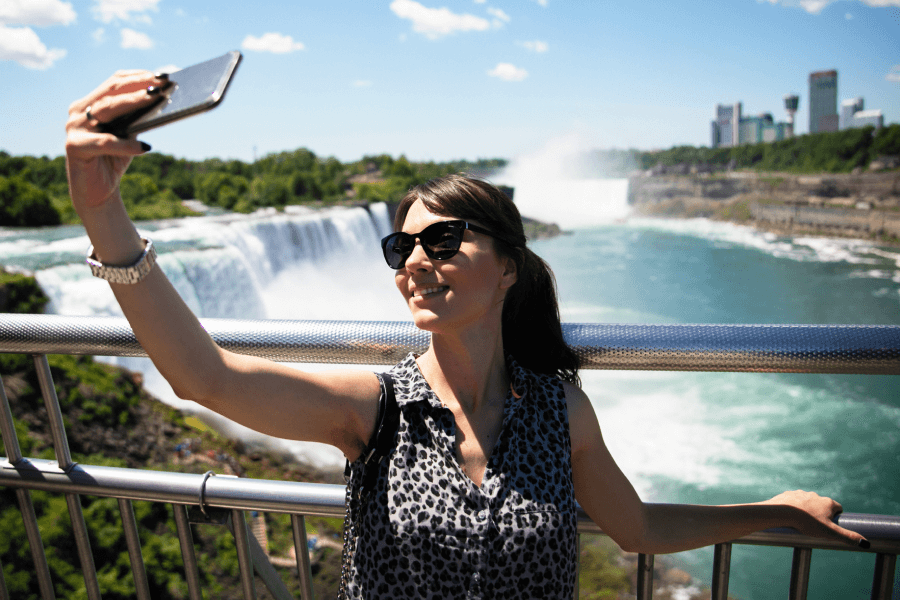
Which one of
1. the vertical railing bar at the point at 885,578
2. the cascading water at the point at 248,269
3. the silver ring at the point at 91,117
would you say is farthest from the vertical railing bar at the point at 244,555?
the cascading water at the point at 248,269

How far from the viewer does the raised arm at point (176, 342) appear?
2.65ft

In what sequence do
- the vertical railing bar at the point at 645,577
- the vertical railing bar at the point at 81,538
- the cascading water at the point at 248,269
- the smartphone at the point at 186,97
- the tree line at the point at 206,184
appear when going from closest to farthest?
the smartphone at the point at 186,97, the vertical railing bar at the point at 645,577, the vertical railing bar at the point at 81,538, the cascading water at the point at 248,269, the tree line at the point at 206,184

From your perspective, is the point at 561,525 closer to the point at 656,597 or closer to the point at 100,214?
the point at 100,214

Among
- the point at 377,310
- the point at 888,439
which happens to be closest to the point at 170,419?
the point at 377,310

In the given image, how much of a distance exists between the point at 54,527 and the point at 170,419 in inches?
258

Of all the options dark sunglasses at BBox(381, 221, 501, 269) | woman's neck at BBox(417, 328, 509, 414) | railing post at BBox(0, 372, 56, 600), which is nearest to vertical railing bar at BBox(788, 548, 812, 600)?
woman's neck at BBox(417, 328, 509, 414)

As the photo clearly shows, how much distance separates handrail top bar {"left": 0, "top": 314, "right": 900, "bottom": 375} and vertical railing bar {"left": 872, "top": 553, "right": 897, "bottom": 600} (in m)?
0.34

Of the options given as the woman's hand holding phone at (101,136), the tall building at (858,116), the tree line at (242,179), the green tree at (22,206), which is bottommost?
the woman's hand holding phone at (101,136)

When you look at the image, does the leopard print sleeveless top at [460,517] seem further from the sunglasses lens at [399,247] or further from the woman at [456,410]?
the sunglasses lens at [399,247]

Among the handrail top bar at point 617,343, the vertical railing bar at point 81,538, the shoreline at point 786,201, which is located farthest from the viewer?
the shoreline at point 786,201

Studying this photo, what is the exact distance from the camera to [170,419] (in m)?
10.5

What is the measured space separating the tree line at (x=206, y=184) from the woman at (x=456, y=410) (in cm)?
2162

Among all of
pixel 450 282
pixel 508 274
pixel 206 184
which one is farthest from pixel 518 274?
pixel 206 184

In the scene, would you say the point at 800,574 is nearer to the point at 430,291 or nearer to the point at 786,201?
the point at 430,291
